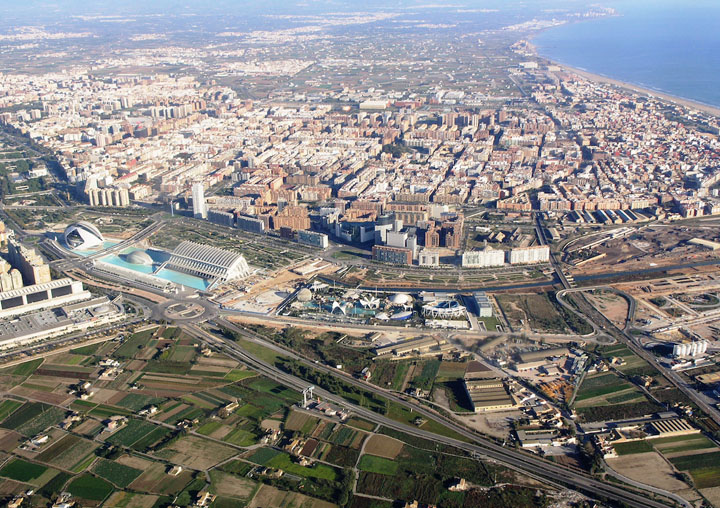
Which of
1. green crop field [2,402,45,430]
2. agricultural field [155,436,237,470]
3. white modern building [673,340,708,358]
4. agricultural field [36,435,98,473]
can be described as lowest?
green crop field [2,402,45,430]

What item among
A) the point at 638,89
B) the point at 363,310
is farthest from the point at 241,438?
the point at 638,89

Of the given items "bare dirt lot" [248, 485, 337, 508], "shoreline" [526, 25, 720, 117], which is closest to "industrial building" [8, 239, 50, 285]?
"bare dirt lot" [248, 485, 337, 508]

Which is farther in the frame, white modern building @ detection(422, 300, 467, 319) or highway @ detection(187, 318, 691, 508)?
white modern building @ detection(422, 300, 467, 319)

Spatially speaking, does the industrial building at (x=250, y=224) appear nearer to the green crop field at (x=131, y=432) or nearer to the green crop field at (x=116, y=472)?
the green crop field at (x=131, y=432)

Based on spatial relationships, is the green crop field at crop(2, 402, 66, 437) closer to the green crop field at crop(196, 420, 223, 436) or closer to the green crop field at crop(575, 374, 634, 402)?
the green crop field at crop(196, 420, 223, 436)

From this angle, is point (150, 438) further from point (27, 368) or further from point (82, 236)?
point (82, 236)

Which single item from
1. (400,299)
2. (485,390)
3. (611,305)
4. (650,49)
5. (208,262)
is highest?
(650,49)
